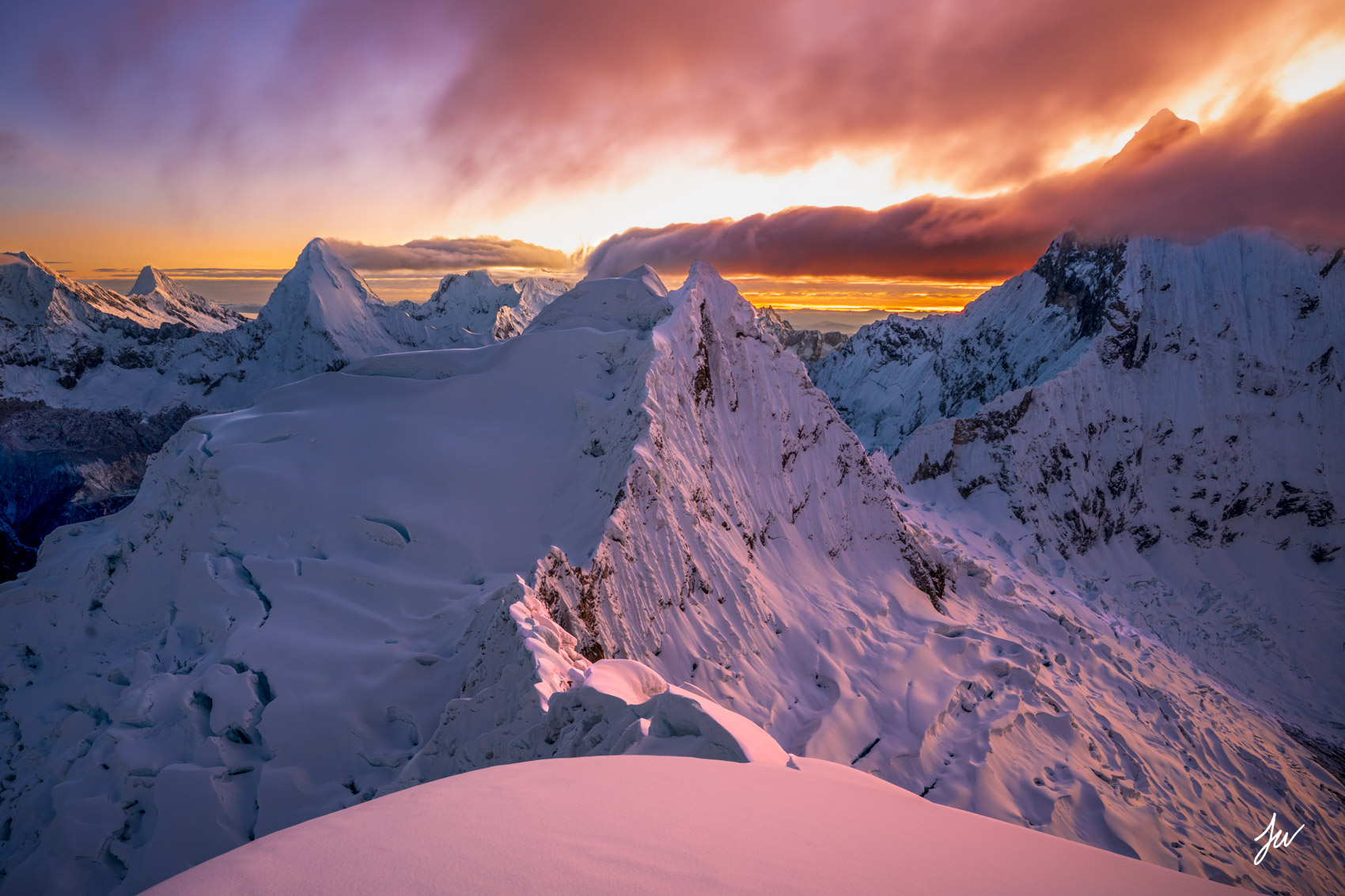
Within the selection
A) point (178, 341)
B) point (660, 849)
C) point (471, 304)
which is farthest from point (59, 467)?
point (660, 849)

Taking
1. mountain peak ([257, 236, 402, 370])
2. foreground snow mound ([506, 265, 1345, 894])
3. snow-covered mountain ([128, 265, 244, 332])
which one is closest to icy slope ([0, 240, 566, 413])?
mountain peak ([257, 236, 402, 370])

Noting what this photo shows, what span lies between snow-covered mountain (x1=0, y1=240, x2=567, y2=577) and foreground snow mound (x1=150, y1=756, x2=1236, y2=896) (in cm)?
8354

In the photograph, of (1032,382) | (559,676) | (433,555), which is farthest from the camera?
(1032,382)

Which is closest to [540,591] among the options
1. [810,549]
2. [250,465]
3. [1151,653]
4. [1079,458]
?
[250,465]

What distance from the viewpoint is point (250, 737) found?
11711mm

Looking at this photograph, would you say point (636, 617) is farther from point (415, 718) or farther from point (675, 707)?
point (675, 707)

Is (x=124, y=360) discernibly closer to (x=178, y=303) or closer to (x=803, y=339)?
(x=178, y=303)

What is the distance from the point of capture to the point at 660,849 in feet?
11.5

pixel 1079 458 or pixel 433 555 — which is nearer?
pixel 433 555

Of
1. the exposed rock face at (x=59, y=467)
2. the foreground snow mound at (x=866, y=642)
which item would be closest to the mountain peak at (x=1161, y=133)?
the foreground snow mound at (x=866, y=642)

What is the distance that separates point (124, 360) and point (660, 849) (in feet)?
406

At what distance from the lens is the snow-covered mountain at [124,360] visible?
2680 inches

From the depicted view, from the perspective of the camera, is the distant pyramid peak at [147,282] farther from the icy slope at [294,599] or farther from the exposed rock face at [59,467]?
the icy slope at [294,599]

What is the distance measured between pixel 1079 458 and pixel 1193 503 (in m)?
15.2
